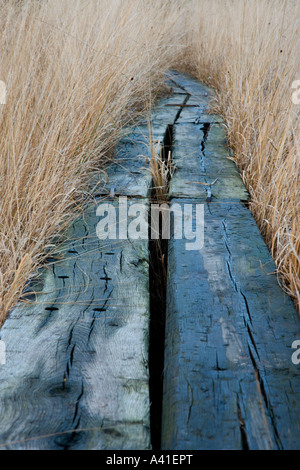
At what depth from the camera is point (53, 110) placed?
2463 mm

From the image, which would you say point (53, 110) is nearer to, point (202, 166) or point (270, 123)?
point (202, 166)

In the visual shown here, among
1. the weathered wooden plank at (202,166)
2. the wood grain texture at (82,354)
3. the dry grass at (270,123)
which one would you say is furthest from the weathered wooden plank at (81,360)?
the weathered wooden plank at (202,166)

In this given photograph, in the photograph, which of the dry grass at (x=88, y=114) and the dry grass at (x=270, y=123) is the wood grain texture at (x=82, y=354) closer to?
the dry grass at (x=88, y=114)

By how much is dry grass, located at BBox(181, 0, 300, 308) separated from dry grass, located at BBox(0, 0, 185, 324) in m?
0.78

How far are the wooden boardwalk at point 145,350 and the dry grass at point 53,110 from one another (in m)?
0.14

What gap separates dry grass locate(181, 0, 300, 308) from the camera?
2109mm

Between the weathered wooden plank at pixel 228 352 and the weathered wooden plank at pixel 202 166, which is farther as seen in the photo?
the weathered wooden plank at pixel 202 166

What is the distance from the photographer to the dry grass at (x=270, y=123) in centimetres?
211

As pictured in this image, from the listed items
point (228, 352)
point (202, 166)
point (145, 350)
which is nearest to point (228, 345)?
point (228, 352)

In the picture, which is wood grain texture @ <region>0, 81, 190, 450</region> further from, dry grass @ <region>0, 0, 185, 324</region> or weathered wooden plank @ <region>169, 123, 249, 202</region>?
weathered wooden plank @ <region>169, 123, 249, 202</region>

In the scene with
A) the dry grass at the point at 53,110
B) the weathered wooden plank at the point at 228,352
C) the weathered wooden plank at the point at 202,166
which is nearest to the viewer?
the weathered wooden plank at the point at 228,352

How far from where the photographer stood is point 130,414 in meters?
1.24

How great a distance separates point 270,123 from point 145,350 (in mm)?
1679

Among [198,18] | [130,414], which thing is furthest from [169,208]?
[198,18]
